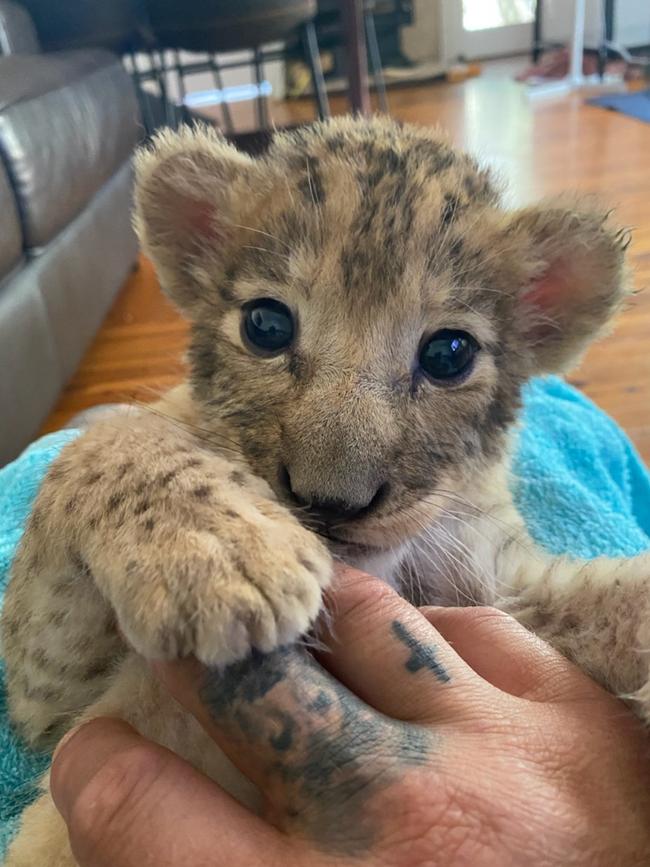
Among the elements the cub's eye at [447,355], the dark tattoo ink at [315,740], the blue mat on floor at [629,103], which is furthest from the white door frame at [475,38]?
the dark tattoo ink at [315,740]

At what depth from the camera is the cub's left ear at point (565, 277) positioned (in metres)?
1.60

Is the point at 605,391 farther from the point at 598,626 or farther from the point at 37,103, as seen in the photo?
the point at 37,103

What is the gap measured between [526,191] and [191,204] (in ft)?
15.5

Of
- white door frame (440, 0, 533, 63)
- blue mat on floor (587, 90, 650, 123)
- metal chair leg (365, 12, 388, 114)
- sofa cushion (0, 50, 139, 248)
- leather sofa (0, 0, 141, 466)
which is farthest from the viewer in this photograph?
white door frame (440, 0, 533, 63)

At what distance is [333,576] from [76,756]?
0.39 meters

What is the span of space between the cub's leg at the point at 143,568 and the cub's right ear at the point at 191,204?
1.18 ft

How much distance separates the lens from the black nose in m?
1.12

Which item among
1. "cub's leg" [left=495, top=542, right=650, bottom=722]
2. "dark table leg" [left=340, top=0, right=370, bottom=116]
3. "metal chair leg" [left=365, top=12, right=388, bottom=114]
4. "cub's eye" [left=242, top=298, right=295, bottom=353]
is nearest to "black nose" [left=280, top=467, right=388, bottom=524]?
"cub's eye" [left=242, top=298, right=295, bottom=353]

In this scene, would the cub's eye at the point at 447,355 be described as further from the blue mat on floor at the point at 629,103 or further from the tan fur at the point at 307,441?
the blue mat on floor at the point at 629,103

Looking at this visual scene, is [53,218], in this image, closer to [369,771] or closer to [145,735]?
[145,735]

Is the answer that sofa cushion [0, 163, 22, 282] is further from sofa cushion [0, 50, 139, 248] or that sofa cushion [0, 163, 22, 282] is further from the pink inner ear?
the pink inner ear

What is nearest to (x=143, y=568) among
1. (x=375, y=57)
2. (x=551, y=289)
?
(x=551, y=289)

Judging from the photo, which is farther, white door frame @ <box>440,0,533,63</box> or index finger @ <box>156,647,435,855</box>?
white door frame @ <box>440,0,533,63</box>

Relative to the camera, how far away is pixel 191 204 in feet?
5.64
